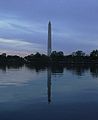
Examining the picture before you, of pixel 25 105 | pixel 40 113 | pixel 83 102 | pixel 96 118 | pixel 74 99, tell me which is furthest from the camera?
pixel 74 99

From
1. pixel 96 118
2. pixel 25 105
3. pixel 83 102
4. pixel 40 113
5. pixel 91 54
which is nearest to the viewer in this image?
pixel 96 118

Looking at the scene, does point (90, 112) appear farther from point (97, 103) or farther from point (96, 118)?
point (97, 103)

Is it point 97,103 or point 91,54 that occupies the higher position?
point 91,54

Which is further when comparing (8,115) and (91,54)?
(91,54)

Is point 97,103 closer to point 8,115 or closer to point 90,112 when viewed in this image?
point 90,112

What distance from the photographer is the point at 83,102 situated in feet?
65.9

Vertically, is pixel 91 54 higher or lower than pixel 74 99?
higher

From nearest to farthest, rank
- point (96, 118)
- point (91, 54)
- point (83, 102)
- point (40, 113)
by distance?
1. point (96, 118)
2. point (40, 113)
3. point (83, 102)
4. point (91, 54)

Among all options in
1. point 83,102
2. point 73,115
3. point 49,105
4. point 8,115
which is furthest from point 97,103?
point 8,115

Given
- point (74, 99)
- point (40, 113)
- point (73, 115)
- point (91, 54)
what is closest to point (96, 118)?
point (73, 115)

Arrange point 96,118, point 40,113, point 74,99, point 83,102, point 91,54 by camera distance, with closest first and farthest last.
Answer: point 96,118
point 40,113
point 83,102
point 74,99
point 91,54

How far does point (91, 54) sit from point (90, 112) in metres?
182

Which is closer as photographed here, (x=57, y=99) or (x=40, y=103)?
(x=40, y=103)

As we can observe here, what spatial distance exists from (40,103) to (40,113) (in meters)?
3.47
